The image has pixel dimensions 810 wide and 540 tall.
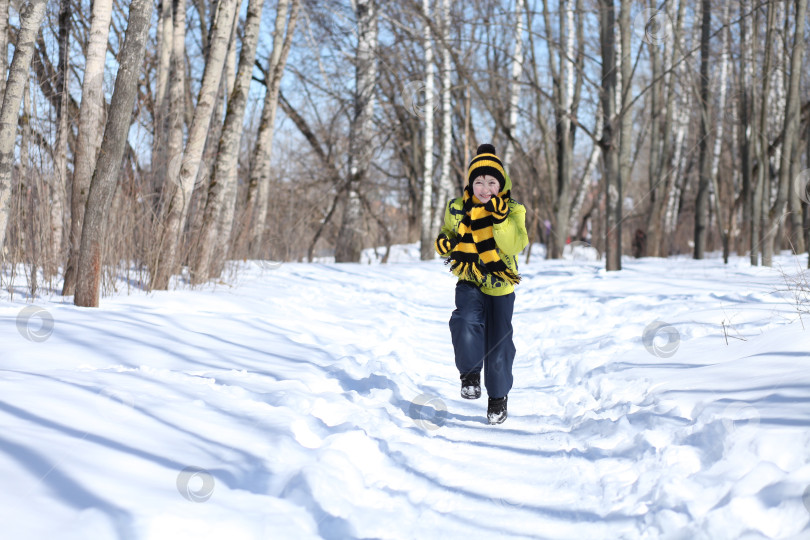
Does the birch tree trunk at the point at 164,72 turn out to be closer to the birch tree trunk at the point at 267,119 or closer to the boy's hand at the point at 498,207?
the birch tree trunk at the point at 267,119

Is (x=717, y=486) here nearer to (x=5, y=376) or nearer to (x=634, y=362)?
(x=634, y=362)

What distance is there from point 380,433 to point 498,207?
1376 mm

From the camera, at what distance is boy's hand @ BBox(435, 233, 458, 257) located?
3635 millimetres

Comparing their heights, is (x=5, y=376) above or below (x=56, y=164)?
below

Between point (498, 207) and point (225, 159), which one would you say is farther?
point (225, 159)

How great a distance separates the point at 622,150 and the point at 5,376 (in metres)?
10.1

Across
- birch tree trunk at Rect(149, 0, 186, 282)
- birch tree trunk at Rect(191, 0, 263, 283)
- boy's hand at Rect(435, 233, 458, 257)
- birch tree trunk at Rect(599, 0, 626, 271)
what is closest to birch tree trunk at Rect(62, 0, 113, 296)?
birch tree trunk at Rect(149, 0, 186, 282)

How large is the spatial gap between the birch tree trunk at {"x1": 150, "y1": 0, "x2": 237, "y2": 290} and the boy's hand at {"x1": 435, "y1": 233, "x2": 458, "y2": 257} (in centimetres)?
418

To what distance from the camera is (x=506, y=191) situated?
3695 mm

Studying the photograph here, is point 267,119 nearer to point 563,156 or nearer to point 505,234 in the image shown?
point 563,156

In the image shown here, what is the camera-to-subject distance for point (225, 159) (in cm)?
800

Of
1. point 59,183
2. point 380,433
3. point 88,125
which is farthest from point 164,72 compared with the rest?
point 380,433

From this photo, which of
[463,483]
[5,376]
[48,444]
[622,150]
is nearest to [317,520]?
[463,483]

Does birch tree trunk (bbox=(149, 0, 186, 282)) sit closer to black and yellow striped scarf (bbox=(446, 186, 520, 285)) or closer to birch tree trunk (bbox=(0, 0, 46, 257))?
birch tree trunk (bbox=(0, 0, 46, 257))
